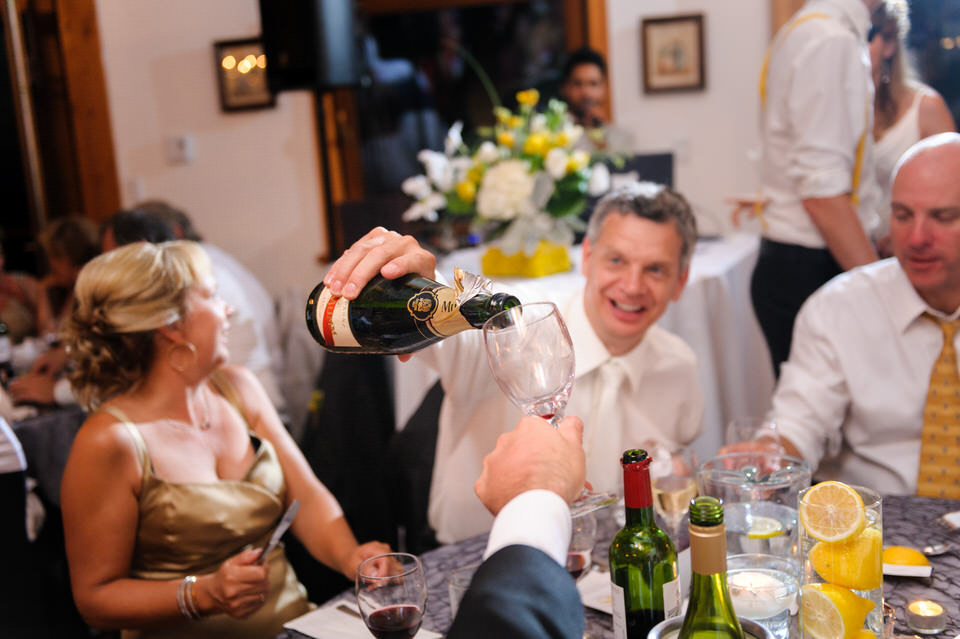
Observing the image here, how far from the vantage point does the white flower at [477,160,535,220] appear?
290 centimetres

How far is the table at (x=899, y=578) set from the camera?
1.10 meters

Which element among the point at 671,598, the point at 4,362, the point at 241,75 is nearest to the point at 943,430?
the point at 671,598

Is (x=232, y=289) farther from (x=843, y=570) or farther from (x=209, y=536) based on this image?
(x=843, y=570)

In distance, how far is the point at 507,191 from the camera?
9.53 feet

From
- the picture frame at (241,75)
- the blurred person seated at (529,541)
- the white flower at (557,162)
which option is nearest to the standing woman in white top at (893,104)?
the white flower at (557,162)

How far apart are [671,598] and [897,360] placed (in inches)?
43.6

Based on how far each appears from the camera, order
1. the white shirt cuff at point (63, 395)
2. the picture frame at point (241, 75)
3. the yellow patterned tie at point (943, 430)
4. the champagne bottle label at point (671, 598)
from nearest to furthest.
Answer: the champagne bottle label at point (671, 598) → the yellow patterned tie at point (943, 430) → the white shirt cuff at point (63, 395) → the picture frame at point (241, 75)

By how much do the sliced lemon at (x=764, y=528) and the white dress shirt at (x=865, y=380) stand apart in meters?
0.65

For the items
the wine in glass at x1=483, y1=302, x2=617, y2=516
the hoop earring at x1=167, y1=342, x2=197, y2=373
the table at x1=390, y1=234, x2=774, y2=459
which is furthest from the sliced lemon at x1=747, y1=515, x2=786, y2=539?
the table at x1=390, y1=234, x2=774, y2=459

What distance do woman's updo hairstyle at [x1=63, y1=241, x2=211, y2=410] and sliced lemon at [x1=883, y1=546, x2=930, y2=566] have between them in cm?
124

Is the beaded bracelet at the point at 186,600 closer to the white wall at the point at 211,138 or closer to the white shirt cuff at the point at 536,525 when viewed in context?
the white shirt cuff at the point at 536,525

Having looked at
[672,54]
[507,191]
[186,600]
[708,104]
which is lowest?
[186,600]

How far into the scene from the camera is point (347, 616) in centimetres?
121

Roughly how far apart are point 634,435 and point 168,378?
911 millimetres
